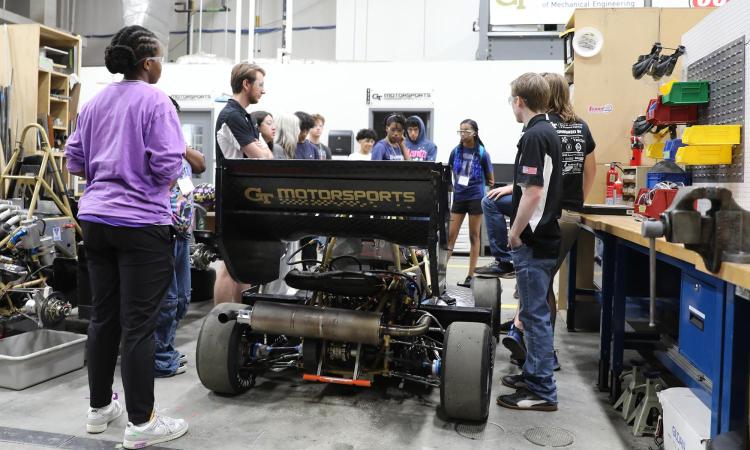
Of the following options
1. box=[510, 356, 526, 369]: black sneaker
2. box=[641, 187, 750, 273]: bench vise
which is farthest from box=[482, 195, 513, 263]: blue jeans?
box=[641, 187, 750, 273]: bench vise

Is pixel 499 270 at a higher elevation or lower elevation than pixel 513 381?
higher

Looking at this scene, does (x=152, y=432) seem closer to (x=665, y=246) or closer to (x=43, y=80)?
(x=665, y=246)

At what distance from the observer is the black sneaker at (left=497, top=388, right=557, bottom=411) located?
2877mm

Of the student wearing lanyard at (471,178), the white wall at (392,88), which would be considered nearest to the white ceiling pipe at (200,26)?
the white wall at (392,88)

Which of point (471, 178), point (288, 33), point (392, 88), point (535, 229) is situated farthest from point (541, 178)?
point (288, 33)

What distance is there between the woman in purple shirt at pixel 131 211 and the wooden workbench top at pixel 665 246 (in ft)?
5.92

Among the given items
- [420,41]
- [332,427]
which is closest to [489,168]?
[332,427]

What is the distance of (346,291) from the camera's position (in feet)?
9.06

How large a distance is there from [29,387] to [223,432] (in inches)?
46.4

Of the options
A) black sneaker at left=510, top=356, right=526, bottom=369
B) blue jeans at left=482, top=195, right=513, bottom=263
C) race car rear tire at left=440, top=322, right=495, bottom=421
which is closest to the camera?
race car rear tire at left=440, top=322, right=495, bottom=421

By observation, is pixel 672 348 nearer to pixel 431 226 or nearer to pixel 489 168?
pixel 431 226

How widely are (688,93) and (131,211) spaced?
2.80 metres

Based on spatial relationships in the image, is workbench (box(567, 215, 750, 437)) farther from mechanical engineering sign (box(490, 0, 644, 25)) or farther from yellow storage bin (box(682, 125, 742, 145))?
mechanical engineering sign (box(490, 0, 644, 25))

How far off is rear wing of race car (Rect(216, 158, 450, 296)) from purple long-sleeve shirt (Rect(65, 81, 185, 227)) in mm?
387
